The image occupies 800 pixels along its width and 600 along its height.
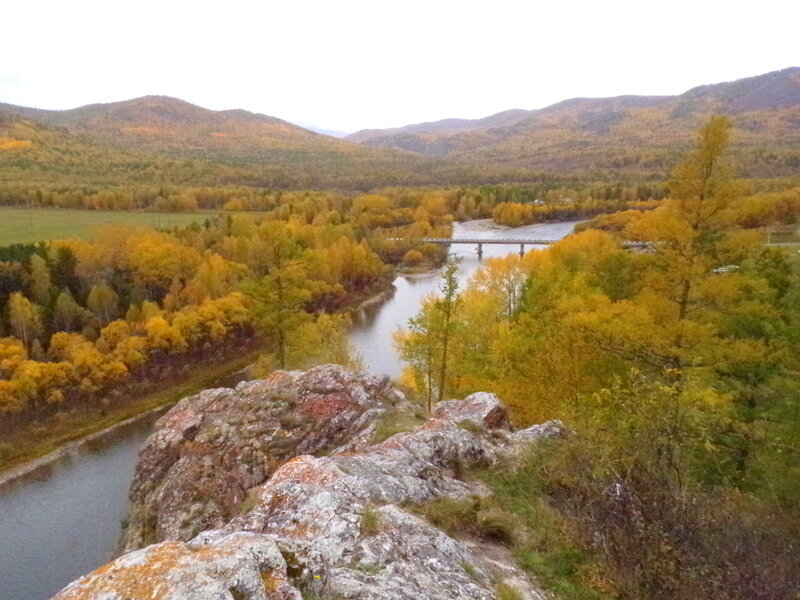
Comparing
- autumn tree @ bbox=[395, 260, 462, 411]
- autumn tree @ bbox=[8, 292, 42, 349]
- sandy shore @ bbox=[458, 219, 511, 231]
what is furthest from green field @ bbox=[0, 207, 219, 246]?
sandy shore @ bbox=[458, 219, 511, 231]

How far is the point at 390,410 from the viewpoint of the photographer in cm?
1609

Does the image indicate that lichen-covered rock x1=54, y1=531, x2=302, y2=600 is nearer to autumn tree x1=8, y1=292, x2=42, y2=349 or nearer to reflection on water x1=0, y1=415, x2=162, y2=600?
reflection on water x1=0, y1=415, x2=162, y2=600

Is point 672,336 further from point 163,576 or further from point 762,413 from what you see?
point 163,576

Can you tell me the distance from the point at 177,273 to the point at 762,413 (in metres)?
47.3

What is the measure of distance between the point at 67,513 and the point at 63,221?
6033cm

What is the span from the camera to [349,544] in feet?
22.9

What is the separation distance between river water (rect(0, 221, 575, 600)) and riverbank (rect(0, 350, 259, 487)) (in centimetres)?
83

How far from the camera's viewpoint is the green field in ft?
199

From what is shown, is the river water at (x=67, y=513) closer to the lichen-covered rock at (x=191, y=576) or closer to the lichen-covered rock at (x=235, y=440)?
the lichen-covered rock at (x=235, y=440)

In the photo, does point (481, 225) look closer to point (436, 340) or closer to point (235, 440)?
point (436, 340)

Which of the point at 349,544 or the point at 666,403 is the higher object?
the point at 666,403

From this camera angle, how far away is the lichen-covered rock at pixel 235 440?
14406 mm

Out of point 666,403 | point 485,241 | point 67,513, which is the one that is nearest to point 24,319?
point 67,513

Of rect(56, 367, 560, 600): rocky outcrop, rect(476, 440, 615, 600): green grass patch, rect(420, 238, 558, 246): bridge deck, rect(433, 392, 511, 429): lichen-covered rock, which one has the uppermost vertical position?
rect(56, 367, 560, 600): rocky outcrop
